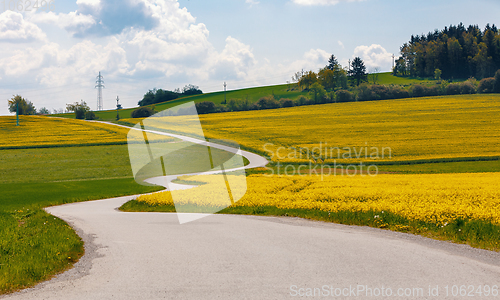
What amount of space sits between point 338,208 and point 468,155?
113ft

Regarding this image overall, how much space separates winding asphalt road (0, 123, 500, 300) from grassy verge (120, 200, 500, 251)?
2.37ft

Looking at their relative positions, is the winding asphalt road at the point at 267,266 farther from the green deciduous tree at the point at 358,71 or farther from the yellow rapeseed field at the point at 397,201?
the green deciduous tree at the point at 358,71

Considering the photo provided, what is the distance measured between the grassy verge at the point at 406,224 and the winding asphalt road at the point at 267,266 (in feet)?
2.37

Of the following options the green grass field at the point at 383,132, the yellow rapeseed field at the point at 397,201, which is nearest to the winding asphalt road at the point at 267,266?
the yellow rapeseed field at the point at 397,201

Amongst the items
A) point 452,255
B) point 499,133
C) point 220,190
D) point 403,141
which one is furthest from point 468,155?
point 452,255

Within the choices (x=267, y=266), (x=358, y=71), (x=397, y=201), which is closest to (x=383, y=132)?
(x=397, y=201)

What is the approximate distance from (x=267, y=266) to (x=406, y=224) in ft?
21.2

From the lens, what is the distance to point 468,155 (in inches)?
1602

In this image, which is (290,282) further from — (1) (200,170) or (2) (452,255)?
(1) (200,170)

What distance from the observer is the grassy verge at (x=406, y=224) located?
978 cm

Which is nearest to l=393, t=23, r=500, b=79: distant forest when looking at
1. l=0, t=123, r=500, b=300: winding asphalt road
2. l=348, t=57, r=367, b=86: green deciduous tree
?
l=348, t=57, r=367, b=86: green deciduous tree

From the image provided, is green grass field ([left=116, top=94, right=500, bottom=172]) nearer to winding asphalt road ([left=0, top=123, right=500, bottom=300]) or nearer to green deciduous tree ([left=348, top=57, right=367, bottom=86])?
winding asphalt road ([left=0, top=123, right=500, bottom=300])

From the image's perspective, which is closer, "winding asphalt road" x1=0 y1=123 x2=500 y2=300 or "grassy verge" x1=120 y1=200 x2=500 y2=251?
"winding asphalt road" x1=0 y1=123 x2=500 y2=300

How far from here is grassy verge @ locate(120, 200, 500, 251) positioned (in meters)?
9.78
